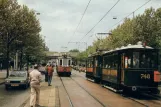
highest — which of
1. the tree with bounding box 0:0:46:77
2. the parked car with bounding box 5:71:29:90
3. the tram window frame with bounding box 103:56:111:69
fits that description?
the tree with bounding box 0:0:46:77

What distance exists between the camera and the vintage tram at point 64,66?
55375 millimetres

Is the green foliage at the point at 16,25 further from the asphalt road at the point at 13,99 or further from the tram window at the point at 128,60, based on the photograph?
the tram window at the point at 128,60

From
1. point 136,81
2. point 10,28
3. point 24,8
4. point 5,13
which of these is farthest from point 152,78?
point 24,8

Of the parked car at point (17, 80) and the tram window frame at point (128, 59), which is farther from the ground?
the tram window frame at point (128, 59)

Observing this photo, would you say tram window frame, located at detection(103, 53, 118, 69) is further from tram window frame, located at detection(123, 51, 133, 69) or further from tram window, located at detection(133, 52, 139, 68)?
tram window, located at detection(133, 52, 139, 68)

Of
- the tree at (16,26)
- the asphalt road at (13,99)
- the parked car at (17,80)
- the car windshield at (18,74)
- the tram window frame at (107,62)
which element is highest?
the tree at (16,26)

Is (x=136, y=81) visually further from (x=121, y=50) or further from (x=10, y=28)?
(x=10, y=28)

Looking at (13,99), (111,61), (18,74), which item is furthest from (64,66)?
(13,99)

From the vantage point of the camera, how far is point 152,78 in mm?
21438

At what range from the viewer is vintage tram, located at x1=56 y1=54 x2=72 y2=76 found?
182 feet

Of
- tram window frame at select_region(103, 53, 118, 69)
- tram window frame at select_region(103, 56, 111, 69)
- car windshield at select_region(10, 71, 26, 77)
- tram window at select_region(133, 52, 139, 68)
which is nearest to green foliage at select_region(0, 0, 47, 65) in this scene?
car windshield at select_region(10, 71, 26, 77)

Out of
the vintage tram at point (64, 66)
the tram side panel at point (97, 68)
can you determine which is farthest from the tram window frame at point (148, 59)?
the vintage tram at point (64, 66)

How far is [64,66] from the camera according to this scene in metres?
55.4

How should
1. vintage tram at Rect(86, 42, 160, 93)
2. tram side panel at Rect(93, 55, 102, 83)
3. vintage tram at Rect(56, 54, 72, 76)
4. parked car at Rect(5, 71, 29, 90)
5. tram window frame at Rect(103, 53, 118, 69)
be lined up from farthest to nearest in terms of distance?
vintage tram at Rect(56, 54, 72, 76) < tram side panel at Rect(93, 55, 102, 83) < parked car at Rect(5, 71, 29, 90) < tram window frame at Rect(103, 53, 118, 69) < vintage tram at Rect(86, 42, 160, 93)
